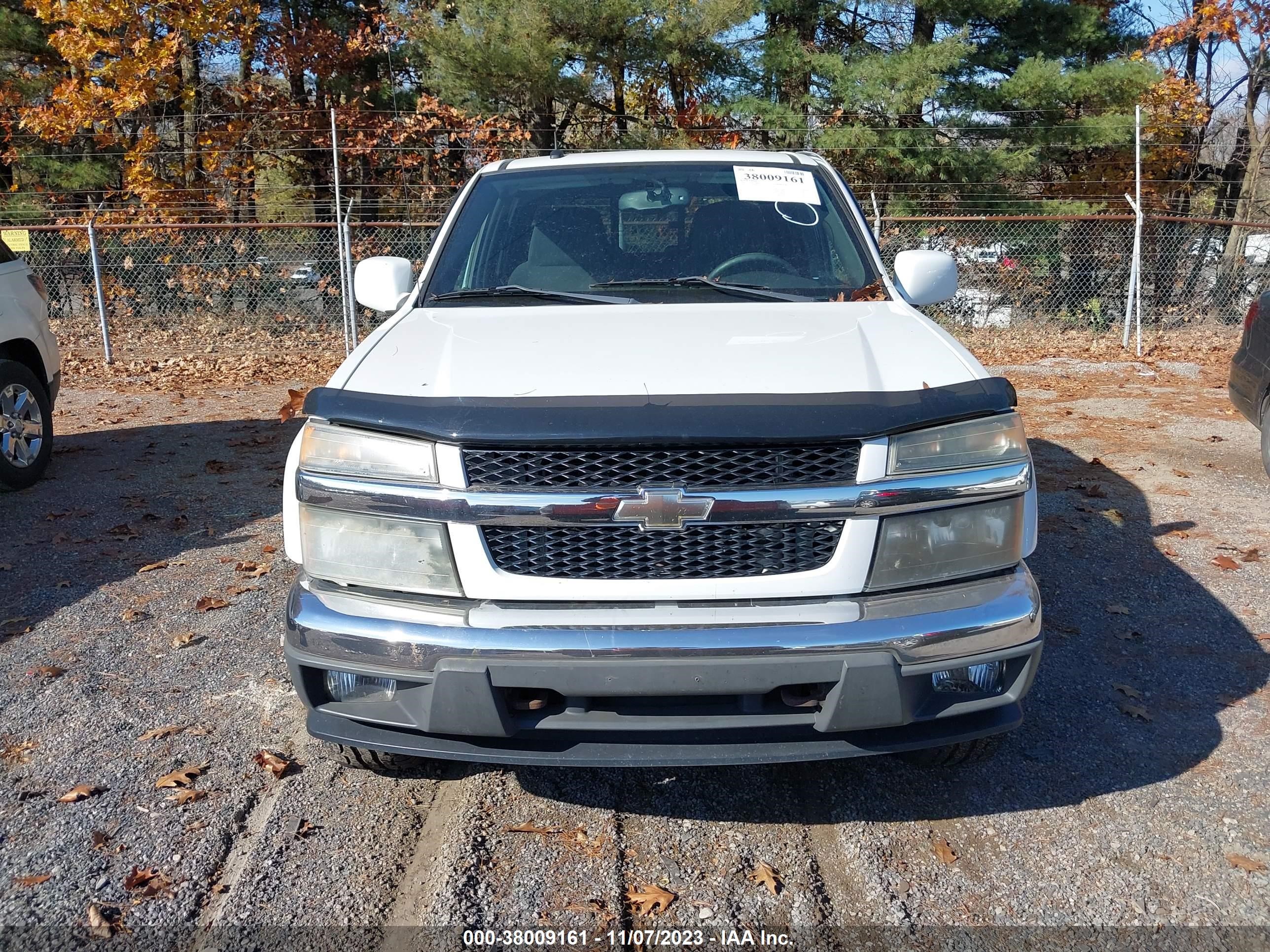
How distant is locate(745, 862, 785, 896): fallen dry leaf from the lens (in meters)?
2.69

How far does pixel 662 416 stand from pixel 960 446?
798mm

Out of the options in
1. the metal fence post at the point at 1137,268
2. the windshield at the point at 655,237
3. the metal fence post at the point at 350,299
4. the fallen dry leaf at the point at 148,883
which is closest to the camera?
the fallen dry leaf at the point at 148,883

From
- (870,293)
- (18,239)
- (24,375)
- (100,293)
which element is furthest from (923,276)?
(18,239)

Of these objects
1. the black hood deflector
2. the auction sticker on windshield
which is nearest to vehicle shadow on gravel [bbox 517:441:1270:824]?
the black hood deflector

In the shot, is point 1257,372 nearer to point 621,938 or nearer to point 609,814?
point 609,814

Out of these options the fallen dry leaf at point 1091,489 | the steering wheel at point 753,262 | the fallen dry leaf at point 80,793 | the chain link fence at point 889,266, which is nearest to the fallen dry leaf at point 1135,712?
the steering wheel at point 753,262

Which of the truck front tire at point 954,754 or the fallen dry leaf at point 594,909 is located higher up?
the truck front tire at point 954,754

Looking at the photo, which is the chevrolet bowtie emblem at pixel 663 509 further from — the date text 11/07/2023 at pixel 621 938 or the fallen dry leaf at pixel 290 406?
the fallen dry leaf at pixel 290 406

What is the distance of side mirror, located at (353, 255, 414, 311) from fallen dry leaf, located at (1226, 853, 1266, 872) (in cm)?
327

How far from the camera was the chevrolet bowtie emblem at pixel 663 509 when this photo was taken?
250cm

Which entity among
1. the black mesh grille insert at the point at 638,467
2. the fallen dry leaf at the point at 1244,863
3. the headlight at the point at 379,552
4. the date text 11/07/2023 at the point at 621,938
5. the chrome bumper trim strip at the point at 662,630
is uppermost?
the black mesh grille insert at the point at 638,467

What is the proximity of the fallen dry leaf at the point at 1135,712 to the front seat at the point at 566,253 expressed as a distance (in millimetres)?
2500

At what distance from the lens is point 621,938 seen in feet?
8.26

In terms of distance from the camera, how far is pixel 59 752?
134 inches
